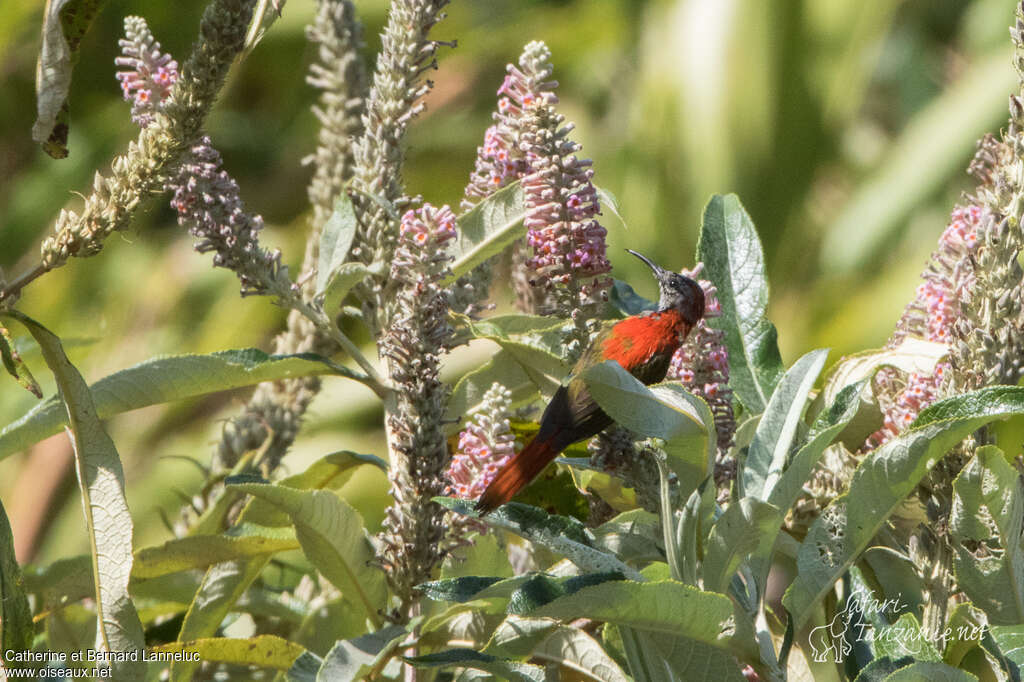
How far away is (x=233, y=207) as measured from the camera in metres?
0.81

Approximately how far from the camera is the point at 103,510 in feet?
2.51

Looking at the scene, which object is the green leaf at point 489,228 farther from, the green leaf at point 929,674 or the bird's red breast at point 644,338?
the green leaf at point 929,674

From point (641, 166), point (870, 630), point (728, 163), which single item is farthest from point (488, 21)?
point (870, 630)

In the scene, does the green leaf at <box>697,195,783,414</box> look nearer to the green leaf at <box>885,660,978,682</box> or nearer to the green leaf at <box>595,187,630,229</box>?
the green leaf at <box>595,187,630,229</box>

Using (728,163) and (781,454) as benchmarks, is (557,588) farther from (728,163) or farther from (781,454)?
(728,163)

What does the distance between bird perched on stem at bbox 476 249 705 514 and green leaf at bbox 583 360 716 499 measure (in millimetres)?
18

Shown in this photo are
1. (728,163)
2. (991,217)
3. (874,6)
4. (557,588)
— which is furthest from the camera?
(728,163)

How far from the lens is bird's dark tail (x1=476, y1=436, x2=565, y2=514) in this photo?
0.74m

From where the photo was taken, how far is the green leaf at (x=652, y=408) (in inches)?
26.2

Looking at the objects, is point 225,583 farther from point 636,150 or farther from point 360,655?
point 636,150

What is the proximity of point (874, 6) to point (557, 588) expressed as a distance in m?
5.10

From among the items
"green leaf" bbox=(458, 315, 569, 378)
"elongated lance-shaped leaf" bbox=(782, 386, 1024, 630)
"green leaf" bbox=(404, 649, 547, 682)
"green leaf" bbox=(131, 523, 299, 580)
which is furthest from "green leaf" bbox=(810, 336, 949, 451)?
"green leaf" bbox=(131, 523, 299, 580)

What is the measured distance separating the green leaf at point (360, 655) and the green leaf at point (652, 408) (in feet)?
0.70

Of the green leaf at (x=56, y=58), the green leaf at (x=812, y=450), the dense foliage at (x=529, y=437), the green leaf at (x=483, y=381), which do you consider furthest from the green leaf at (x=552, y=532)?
the green leaf at (x=56, y=58)
